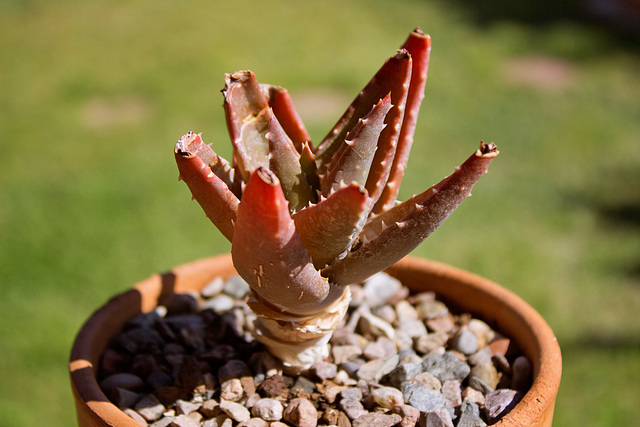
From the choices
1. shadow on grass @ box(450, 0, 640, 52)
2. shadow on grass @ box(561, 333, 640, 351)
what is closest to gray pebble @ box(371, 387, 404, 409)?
shadow on grass @ box(561, 333, 640, 351)

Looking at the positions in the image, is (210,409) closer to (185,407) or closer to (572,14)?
(185,407)

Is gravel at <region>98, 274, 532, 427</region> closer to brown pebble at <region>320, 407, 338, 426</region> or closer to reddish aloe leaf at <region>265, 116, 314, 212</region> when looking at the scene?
brown pebble at <region>320, 407, 338, 426</region>

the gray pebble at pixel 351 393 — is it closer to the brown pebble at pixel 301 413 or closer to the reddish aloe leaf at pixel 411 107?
the brown pebble at pixel 301 413

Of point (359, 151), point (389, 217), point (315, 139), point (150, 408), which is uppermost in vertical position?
point (359, 151)

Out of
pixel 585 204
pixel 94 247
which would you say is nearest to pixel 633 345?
pixel 585 204

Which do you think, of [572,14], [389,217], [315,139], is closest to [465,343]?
[389,217]

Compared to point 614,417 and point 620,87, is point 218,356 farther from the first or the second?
point 620,87
